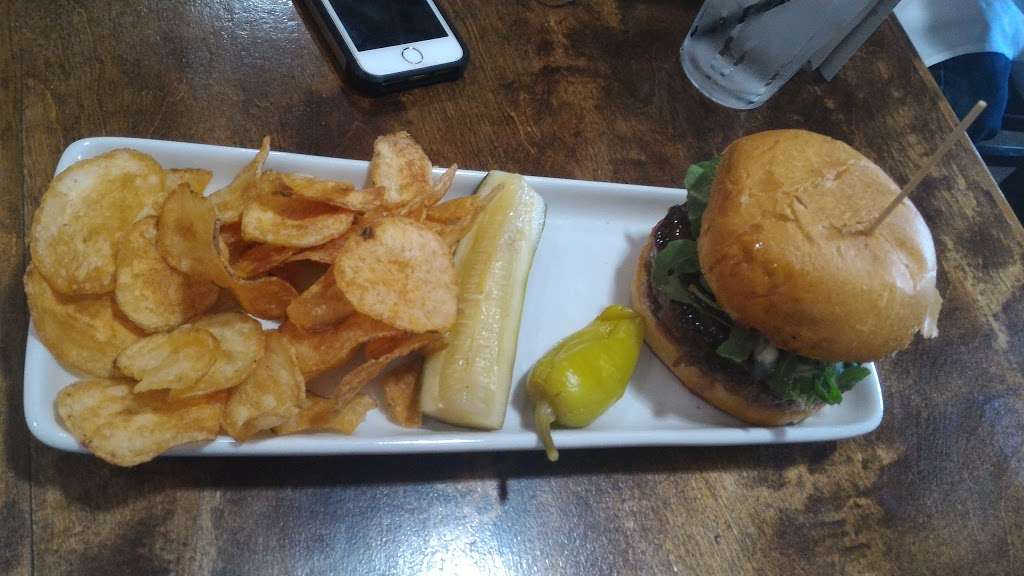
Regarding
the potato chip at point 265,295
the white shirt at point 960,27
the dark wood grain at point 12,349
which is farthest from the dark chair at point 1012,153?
the dark wood grain at point 12,349

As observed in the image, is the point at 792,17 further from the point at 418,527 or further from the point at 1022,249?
the point at 418,527

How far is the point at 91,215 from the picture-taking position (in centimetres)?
112

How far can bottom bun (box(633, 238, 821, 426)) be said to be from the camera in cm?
139

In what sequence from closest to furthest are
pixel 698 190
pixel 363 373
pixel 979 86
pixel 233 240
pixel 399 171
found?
pixel 363 373
pixel 233 240
pixel 399 171
pixel 698 190
pixel 979 86

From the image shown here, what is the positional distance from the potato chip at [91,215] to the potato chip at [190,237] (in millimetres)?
64

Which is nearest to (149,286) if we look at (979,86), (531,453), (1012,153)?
(531,453)

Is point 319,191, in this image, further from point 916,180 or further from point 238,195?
point 916,180

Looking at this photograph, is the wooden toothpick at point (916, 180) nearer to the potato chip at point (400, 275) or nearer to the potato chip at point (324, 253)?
the potato chip at point (400, 275)

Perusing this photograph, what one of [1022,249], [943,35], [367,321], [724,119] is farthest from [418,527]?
[943,35]

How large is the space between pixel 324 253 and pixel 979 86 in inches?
97.5

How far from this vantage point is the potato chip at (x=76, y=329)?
108 centimetres

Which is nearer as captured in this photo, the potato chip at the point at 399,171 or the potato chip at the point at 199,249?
the potato chip at the point at 199,249

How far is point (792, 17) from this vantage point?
1954 millimetres

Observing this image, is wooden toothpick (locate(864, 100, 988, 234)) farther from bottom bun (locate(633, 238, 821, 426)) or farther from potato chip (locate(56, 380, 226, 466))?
potato chip (locate(56, 380, 226, 466))
